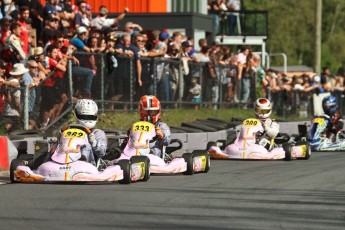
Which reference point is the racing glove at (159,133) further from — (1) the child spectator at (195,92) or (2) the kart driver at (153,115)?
(1) the child spectator at (195,92)

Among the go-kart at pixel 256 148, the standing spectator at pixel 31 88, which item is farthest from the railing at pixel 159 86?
the go-kart at pixel 256 148

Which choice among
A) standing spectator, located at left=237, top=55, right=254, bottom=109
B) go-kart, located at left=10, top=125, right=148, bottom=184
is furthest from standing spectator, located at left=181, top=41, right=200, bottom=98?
go-kart, located at left=10, top=125, right=148, bottom=184

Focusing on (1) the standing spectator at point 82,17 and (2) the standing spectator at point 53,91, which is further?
(1) the standing spectator at point 82,17

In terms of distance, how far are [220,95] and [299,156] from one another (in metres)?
8.34

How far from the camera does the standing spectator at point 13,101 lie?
18.4 meters

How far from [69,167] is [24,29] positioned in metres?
7.17

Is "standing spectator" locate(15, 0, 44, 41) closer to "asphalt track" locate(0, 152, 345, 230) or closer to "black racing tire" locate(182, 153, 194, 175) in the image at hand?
"black racing tire" locate(182, 153, 194, 175)

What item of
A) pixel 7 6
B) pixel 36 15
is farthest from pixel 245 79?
pixel 7 6

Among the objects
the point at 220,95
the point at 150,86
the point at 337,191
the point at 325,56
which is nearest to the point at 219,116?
the point at 220,95

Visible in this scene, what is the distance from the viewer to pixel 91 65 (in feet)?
68.4

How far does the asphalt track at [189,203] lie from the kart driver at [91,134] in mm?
478

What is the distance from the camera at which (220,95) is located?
89.4 ft

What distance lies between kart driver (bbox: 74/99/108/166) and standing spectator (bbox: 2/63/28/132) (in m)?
4.29

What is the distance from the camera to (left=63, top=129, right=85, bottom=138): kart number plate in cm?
1380
